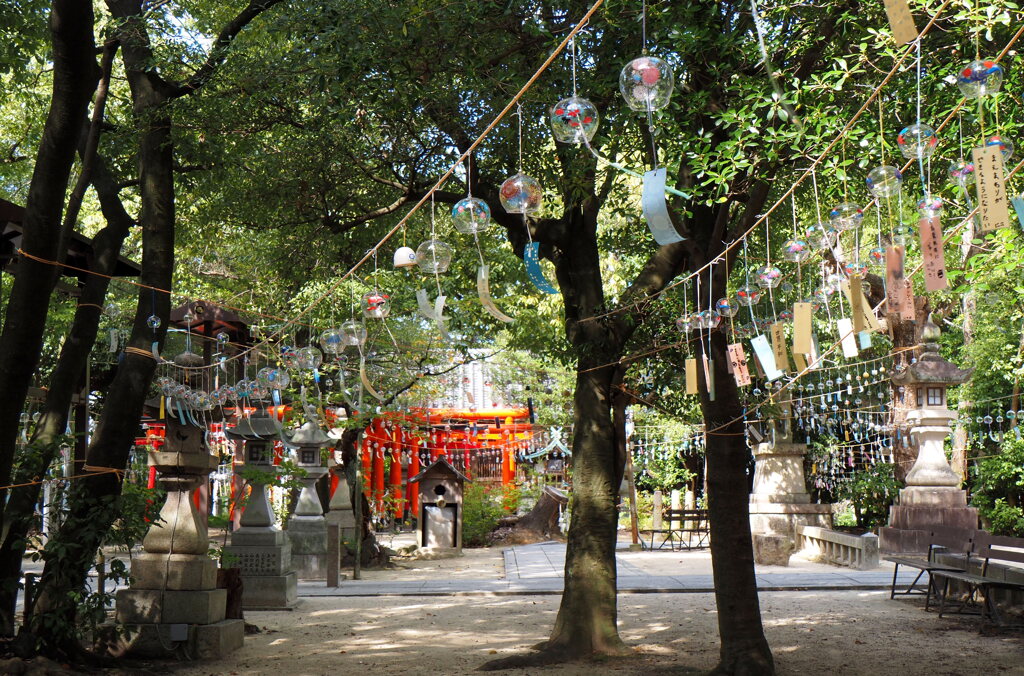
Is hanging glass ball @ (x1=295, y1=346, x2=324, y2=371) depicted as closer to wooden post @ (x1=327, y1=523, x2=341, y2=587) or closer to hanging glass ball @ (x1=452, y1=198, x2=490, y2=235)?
hanging glass ball @ (x1=452, y1=198, x2=490, y2=235)

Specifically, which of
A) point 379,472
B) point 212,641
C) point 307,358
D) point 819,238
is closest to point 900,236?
point 819,238

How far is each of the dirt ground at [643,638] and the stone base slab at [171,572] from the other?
33.0 inches

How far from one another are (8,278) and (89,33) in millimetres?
15791

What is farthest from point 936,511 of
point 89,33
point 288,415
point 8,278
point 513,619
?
point 8,278

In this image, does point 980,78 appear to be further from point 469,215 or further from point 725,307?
point 725,307

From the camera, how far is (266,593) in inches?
488

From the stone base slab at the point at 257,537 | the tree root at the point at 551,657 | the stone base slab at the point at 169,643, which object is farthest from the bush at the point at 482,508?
the tree root at the point at 551,657

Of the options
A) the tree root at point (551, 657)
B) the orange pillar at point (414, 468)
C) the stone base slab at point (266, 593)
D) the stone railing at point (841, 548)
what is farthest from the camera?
the orange pillar at point (414, 468)

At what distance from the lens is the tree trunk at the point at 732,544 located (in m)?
7.11

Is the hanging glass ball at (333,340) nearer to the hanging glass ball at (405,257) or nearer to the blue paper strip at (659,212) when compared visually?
the hanging glass ball at (405,257)

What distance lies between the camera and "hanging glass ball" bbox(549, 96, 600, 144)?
4211 millimetres

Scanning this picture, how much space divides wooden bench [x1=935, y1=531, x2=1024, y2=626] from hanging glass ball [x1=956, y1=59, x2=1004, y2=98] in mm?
6853

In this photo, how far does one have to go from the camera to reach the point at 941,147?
22.7ft

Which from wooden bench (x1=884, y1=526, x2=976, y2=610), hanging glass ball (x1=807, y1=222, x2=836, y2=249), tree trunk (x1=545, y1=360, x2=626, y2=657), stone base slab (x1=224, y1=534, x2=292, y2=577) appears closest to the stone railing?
wooden bench (x1=884, y1=526, x2=976, y2=610)
